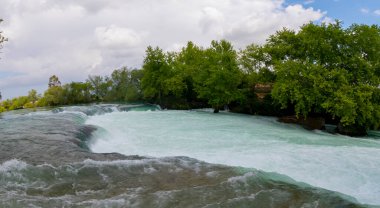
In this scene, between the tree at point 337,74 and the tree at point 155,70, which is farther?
the tree at point 155,70

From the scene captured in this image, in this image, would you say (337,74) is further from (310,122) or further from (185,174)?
(185,174)

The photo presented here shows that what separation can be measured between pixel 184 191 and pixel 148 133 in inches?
495

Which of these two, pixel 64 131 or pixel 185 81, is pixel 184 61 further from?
pixel 64 131

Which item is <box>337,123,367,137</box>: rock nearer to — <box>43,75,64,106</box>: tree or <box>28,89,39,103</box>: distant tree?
<box>43,75,64,106</box>: tree

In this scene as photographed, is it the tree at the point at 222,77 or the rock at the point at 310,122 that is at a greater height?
the tree at the point at 222,77

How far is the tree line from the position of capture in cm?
2670

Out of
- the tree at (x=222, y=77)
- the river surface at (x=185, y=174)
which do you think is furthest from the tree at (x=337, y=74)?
the river surface at (x=185, y=174)

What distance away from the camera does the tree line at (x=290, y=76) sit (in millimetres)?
26703

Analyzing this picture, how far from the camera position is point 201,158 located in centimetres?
1433

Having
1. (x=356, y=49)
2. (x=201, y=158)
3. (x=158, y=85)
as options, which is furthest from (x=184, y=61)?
(x=201, y=158)

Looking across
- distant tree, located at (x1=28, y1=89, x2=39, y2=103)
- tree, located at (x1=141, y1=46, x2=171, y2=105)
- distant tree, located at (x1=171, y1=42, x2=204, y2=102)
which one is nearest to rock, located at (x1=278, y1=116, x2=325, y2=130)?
distant tree, located at (x1=171, y1=42, x2=204, y2=102)

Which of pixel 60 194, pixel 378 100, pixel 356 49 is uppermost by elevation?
pixel 356 49

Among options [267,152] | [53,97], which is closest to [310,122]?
[267,152]

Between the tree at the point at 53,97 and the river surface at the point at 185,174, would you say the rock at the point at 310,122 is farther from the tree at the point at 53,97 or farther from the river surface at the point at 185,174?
the tree at the point at 53,97
